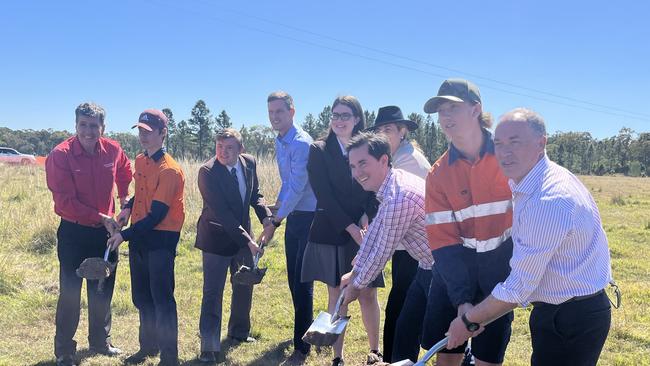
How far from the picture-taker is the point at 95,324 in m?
4.46

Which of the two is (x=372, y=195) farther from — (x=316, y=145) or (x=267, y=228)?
(x=267, y=228)

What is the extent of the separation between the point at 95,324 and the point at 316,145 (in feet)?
8.38

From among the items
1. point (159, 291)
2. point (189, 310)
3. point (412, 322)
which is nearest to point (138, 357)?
point (159, 291)

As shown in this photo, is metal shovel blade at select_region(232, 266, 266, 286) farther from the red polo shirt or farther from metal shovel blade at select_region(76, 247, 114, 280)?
the red polo shirt

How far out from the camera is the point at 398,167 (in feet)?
12.2

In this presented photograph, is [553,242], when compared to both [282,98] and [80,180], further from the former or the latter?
[80,180]

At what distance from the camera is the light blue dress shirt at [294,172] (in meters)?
4.28

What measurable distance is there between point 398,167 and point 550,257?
1.77m

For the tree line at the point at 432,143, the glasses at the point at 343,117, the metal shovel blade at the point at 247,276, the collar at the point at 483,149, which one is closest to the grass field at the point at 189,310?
the metal shovel blade at the point at 247,276

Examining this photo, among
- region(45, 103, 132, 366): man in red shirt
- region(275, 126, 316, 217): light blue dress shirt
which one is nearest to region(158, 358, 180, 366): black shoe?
region(45, 103, 132, 366): man in red shirt

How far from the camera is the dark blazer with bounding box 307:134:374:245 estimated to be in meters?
3.82

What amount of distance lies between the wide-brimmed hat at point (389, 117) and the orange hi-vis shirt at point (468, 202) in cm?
94

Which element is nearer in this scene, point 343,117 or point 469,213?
point 469,213

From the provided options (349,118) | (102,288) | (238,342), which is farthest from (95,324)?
(349,118)
